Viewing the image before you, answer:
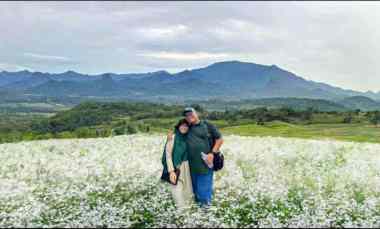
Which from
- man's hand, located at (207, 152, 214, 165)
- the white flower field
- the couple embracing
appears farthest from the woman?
man's hand, located at (207, 152, 214, 165)

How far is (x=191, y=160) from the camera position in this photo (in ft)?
44.4

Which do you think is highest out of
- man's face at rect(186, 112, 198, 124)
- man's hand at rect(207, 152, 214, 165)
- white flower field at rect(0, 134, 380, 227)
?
man's face at rect(186, 112, 198, 124)

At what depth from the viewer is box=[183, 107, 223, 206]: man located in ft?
43.9

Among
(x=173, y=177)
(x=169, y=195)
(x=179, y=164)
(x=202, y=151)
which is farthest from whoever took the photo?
(x=169, y=195)

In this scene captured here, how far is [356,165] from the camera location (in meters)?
18.3

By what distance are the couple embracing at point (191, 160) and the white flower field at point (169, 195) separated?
49 centimetres

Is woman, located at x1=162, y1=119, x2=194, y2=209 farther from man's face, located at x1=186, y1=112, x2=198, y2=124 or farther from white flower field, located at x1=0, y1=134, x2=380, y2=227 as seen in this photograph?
white flower field, located at x1=0, y1=134, x2=380, y2=227

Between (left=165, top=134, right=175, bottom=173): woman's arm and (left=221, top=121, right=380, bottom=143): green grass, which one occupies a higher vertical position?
(left=165, top=134, right=175, bottom=173): woman's arm

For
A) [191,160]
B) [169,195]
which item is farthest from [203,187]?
[169,195]

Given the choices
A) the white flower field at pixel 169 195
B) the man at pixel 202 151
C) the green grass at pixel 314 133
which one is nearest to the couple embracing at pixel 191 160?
the man at pixel 202 151

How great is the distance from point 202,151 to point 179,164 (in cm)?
69

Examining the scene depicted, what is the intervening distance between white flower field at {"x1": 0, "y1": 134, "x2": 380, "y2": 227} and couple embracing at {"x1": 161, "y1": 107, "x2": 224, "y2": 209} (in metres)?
0.49

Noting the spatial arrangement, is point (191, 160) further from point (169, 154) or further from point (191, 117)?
point (191, 117)

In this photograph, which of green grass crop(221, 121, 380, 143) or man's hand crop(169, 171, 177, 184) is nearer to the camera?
man's hand crop(169, 171, 177, 184)
